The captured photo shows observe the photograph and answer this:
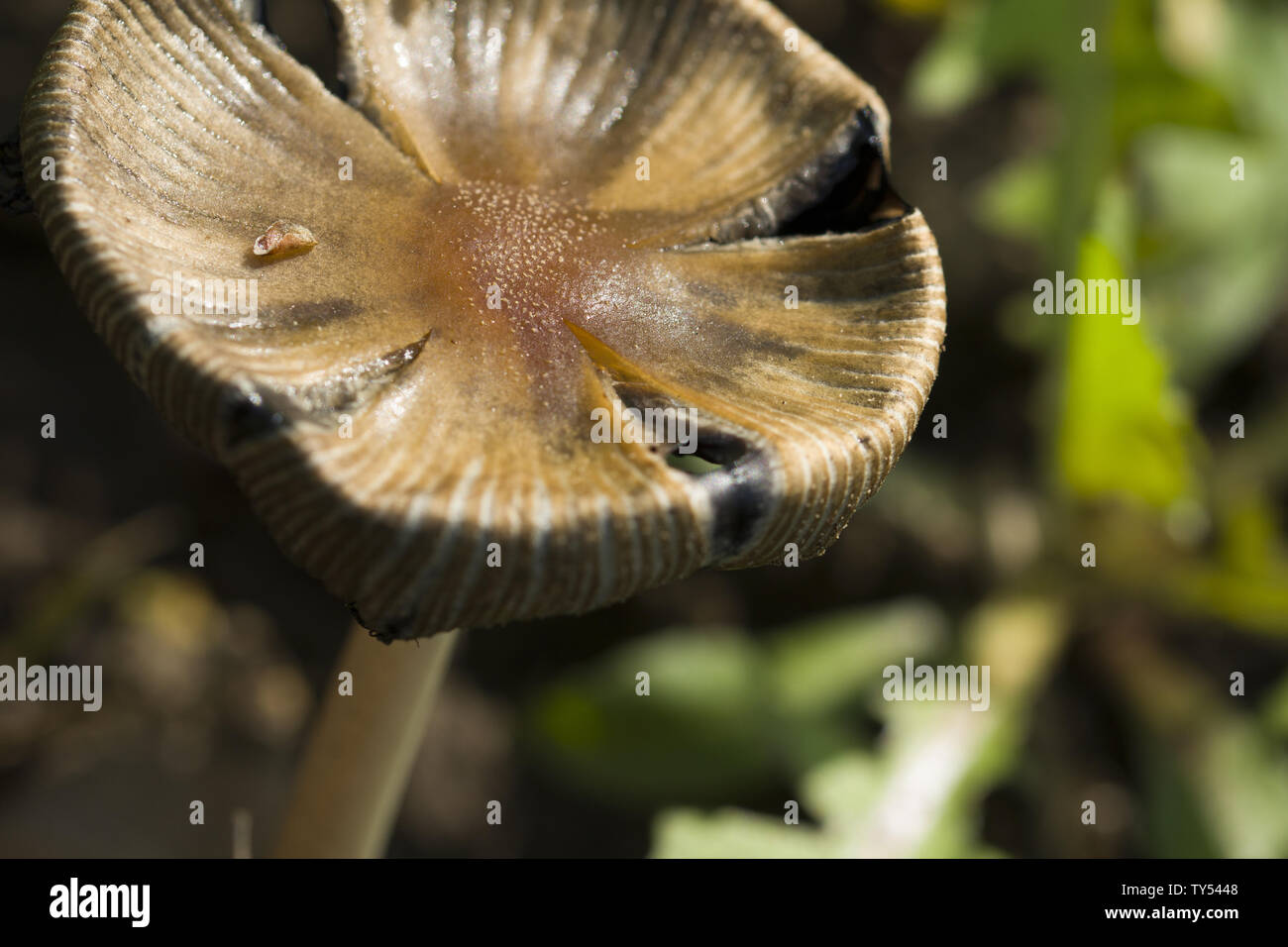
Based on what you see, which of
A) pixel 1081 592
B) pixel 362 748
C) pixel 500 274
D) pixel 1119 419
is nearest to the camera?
pixel 500 274

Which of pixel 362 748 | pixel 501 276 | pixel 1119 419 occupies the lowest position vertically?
pixel 362 748

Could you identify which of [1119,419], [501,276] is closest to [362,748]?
[501,276]

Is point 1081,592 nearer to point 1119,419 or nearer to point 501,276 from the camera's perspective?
point 1119,419

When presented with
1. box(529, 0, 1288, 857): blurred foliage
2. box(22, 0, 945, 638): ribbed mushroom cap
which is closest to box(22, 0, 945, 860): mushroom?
box(22, 0, 945, 638): ribbed mushroom cap

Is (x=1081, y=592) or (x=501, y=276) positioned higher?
(x=501, y=276)

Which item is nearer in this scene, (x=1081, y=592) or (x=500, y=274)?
(x=500, y=274)

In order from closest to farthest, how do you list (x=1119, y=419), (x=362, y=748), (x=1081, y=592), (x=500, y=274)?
(x=500, y=274) < (x=362, y=748) < (x=1119, y=419) < (x=1081, y=592)

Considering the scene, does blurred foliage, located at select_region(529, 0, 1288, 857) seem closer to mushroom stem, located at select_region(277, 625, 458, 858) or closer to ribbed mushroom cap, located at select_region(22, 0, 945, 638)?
mushroom stem, located at select_region(277, 625, 458, 858)

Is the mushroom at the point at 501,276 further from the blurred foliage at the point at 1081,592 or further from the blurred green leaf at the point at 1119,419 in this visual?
the blurred foliage at the point at 1081,592
